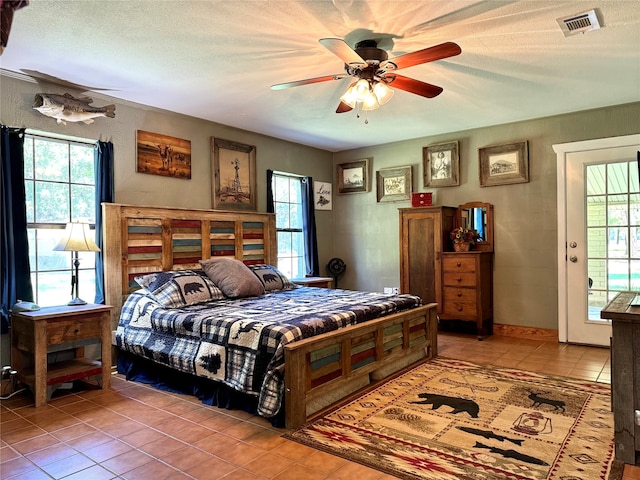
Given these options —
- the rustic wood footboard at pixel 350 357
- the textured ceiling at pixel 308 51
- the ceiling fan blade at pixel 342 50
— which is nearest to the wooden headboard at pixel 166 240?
the textured ceiling at pixel 308 51

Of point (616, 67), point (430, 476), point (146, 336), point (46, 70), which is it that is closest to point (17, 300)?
point (146, 336)

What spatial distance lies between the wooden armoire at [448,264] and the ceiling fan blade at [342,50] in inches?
112

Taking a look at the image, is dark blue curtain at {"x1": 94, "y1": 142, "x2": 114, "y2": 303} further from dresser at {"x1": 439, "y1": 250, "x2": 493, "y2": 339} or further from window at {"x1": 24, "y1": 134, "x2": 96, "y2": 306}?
dresser at {"x1": 439, "y1": 250, "x2": 493, "y2": 339}

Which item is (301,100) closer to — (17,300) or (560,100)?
(560,100)

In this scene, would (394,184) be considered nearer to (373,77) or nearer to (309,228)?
(309,228)

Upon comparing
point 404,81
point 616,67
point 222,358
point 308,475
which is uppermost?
point 616,67

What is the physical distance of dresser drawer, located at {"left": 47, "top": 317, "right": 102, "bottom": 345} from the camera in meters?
3.09

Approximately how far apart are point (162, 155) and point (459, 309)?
3655mm

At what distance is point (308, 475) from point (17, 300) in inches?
104

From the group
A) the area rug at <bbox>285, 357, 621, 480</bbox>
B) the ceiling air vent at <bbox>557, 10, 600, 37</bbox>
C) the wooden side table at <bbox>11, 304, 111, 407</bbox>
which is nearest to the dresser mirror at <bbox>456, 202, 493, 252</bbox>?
the area rug at <bbox>285, 357, 621, 480</bbox>

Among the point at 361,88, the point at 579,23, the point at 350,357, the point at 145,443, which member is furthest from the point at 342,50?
the point at 145,443

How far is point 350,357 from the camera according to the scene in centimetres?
306

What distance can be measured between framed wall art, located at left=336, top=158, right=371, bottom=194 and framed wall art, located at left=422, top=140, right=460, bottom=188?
89 cm

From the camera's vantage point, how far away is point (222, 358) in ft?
9.35
